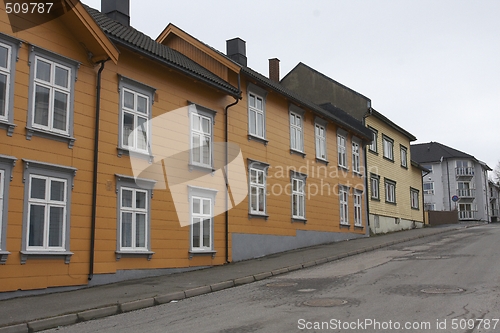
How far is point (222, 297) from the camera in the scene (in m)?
12.1

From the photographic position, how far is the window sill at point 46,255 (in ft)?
39.4

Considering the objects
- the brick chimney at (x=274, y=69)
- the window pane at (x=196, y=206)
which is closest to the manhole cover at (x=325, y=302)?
the window pane at (x=196, y=206)

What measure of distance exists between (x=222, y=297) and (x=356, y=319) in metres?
4.39

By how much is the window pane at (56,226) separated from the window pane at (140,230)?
8.66ft

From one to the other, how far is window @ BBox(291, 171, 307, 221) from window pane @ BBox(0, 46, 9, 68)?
45.6 ft

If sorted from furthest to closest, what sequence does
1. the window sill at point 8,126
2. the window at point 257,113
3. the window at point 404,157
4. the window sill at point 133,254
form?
the window at point 404,157 < the window at point 257,113 < the window sill at point 133,254 < the window sill at point 8,126

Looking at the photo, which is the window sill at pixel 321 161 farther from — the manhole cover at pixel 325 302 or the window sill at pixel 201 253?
the manhole cover at pixel 325 302

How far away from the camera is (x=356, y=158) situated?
30750 mm

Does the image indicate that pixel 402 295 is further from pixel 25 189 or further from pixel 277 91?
pixel 277 91

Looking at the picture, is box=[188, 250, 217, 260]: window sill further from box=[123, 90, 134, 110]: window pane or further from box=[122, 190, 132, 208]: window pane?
box=[123, 90, 134, 110]: window pane

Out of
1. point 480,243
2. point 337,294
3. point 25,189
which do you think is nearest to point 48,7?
point 25,189

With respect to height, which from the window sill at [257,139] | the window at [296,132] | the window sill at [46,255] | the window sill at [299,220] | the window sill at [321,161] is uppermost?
the window at [296,132]

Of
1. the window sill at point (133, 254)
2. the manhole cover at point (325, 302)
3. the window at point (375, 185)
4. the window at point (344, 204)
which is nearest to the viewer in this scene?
the manhole cover at point (325, 302)

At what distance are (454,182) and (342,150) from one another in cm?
5910
